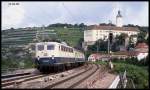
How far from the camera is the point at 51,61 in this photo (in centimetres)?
3691

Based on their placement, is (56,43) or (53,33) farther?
(53,33)

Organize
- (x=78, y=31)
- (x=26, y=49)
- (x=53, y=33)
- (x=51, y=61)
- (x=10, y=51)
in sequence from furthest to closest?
(x=78, y=31) < (x=53, y=33) < (x=26, y=49) < (x=10, y=51) < (x=51, y=61)

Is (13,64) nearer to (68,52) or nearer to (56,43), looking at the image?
(68,52)

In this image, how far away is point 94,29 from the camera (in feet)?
579

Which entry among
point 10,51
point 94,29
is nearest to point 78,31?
point 10,51

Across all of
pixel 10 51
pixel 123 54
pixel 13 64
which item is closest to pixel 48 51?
pixel 10 51

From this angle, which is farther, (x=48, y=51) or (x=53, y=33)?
(x=53, y=33)

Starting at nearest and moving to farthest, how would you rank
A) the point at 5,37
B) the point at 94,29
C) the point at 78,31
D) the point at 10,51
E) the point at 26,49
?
the point at 10,51
the point at 26,49
the point at 5,37
the point at 78,31
the point at 94,29

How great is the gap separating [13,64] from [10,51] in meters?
5.44

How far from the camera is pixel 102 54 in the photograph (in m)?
106

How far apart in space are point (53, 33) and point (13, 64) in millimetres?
20725

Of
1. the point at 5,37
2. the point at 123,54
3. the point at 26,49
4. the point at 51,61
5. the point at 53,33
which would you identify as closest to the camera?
the point at 51,61

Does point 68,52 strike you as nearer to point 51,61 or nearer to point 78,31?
point 51,61

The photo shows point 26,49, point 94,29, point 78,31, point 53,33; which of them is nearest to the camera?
point 26,49
